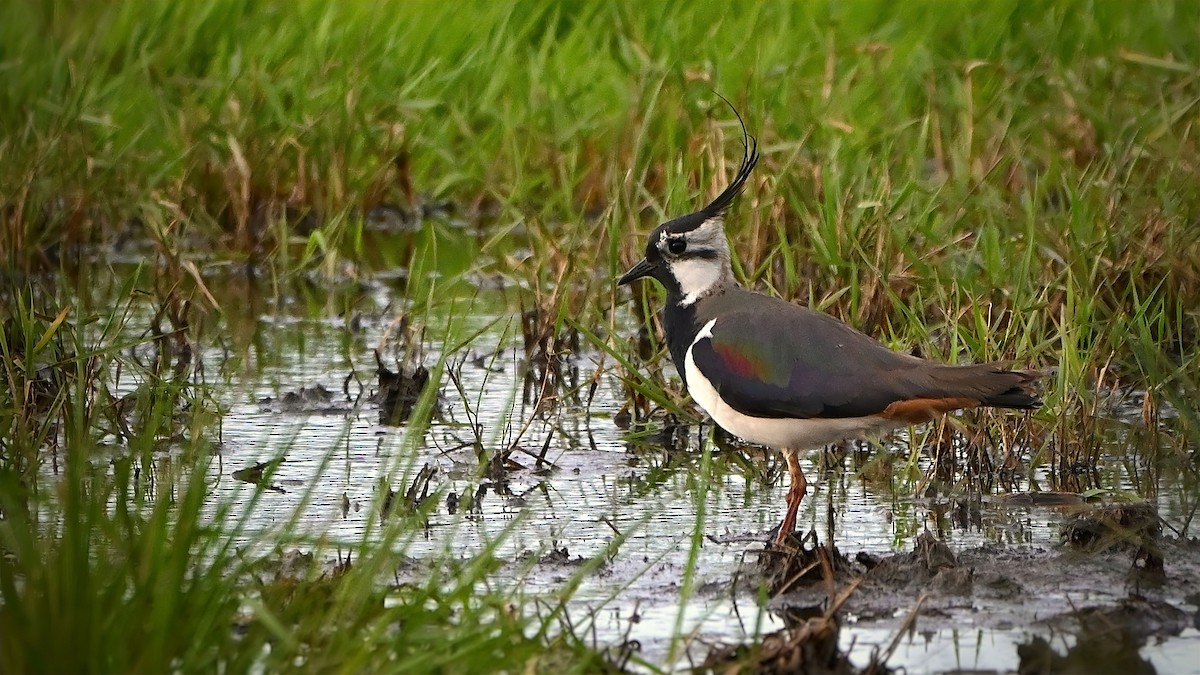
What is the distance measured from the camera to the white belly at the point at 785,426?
16.3ft

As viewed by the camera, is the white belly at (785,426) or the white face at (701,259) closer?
the white belly at (785,426)

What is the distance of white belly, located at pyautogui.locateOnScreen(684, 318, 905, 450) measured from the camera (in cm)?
497

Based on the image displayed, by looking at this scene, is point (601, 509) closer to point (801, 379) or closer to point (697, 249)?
point (801, 379)

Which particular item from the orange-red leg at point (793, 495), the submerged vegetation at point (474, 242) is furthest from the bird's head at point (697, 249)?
the orange-red leg at point (793, 495)

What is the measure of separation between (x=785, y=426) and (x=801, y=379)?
137mm

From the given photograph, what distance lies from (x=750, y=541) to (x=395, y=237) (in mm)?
4848

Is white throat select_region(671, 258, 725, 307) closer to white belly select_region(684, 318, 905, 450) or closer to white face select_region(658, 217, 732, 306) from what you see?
white face select_region(658, 217, 732, 306)

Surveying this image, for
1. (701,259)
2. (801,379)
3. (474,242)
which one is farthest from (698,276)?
(474,242)

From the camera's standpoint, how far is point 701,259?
18.4 feet

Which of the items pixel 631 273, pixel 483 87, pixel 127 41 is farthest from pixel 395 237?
pixel 631 273

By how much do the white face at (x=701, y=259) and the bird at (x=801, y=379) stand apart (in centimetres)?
5

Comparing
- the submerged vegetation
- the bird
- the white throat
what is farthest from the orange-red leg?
the white throat

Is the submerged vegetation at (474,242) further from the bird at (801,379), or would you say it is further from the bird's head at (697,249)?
the bird at (801,379)

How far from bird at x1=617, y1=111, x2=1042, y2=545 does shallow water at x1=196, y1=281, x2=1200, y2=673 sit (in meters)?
0.20
